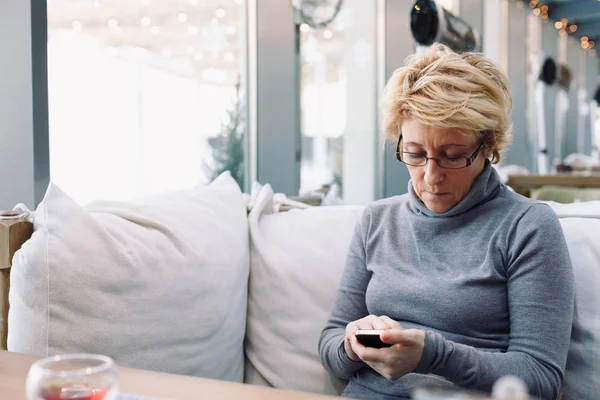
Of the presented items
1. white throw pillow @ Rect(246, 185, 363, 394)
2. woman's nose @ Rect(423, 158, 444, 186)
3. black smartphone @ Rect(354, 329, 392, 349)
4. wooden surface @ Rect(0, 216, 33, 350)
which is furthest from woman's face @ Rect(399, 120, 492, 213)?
wooden surface @ Rect(0, 216, 33, 350)

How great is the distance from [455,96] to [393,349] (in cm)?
54

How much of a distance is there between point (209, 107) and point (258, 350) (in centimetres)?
185

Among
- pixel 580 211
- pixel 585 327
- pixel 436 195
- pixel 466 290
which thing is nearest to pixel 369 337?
pixel 466 290

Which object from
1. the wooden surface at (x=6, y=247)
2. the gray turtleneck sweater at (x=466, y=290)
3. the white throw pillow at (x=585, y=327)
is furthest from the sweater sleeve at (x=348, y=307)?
the wooden surface at (x=6, y=247)

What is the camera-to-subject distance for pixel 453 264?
1.33 m

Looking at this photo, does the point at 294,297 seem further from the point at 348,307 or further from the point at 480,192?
the point at 480,192

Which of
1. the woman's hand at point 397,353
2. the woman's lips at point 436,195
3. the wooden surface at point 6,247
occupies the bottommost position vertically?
the woman's hand at point 397,353

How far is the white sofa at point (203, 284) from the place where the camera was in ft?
4.06

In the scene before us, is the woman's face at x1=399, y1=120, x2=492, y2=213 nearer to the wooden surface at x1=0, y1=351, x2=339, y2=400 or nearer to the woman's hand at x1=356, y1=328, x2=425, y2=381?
the woman's hand at x1=356, y1=328, x2=425, y2=381

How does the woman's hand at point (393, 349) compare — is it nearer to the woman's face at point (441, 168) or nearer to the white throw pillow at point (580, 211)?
the woman's face at point (441, 168)

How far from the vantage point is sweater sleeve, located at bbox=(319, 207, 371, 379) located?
136 centimetres

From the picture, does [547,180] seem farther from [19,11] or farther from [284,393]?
[284,393]

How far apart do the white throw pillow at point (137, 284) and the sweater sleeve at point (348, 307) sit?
25 centimetres

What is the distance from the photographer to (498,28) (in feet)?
23.2
